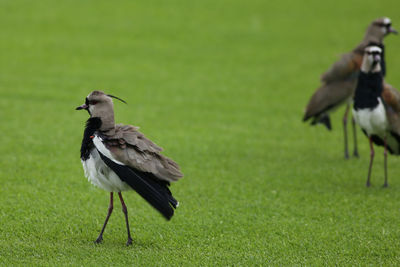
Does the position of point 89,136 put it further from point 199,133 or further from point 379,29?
point 379,29

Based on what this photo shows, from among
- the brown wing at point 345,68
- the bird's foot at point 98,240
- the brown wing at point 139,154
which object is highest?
the brown wing at point 345,68

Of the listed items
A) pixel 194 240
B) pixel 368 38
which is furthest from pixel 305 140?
pixel 194 240

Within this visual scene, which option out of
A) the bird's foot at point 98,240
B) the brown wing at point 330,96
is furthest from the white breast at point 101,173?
the brown wing at point 330,96

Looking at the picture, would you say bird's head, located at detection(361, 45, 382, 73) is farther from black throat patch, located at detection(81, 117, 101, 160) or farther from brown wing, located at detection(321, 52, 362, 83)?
black throat patch, located at detection(81, 117, 101, 160)

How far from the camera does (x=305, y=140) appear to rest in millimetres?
9570

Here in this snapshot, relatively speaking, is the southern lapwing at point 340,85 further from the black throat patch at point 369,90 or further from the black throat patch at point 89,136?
the black throat patch at point 89,136

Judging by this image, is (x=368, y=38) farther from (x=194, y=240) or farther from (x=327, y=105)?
(x=194, y=240)

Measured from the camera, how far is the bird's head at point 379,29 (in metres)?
9.00

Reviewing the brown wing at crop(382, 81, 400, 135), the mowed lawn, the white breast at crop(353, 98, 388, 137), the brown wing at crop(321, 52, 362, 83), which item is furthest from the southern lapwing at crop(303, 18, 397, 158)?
the white breast at crop(353, 98, 388, 137)

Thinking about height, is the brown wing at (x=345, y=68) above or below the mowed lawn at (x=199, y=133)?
above

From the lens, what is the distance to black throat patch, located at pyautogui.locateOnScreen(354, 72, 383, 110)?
7.28m

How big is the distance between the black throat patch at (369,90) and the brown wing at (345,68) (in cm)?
135

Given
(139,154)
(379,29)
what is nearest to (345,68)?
(379,29)

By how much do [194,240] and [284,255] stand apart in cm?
84
